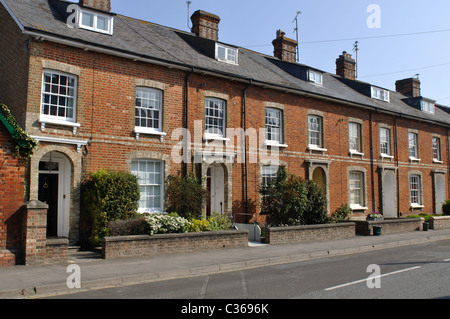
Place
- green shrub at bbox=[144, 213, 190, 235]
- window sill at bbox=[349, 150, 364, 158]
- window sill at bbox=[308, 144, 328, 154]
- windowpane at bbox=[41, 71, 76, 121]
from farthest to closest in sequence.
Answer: window sill at bbox=[349, 150, 364, 158]
window sill at bbox=[308, 144, 328, 154]
windowpane at bbox=[41, 71, 76, 121]
green shrub at bbox=[144, 213, 190, 235]

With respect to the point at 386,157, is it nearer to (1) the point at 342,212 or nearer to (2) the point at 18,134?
(1) the point at 342,212

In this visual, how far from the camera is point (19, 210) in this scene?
10758mm

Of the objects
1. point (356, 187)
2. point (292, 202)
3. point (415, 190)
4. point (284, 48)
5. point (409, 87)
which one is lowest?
point (292, 202)

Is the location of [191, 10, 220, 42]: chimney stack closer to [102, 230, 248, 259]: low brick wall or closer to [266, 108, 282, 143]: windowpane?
[266, 108, 282, 143]: windowpane

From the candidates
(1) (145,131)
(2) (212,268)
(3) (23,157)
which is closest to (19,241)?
(3) (23,157)

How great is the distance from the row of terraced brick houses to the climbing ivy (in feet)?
4.37

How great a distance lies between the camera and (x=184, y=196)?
1555cm

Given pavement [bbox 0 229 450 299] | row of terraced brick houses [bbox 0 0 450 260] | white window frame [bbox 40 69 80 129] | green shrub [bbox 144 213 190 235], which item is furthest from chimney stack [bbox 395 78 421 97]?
white window frame [bbox 40 69 80 129]

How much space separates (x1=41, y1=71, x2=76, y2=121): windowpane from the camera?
13.4 meters

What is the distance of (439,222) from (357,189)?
17.0 ft

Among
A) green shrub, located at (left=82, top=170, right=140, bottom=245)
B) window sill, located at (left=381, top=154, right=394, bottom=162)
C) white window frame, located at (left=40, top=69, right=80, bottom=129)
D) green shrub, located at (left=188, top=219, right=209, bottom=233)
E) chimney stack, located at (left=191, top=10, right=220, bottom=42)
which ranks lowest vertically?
green shrub, located at (left=188, top=219, right=209, bottom=233)

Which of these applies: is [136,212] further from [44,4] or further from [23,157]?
[44,4]

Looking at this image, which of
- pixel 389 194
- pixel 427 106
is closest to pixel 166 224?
pixel 389 194

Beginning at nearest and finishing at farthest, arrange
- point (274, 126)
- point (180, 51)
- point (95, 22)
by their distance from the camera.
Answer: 1. point (95, 22)
2. point (180, 51)
3. point (274, 126)
